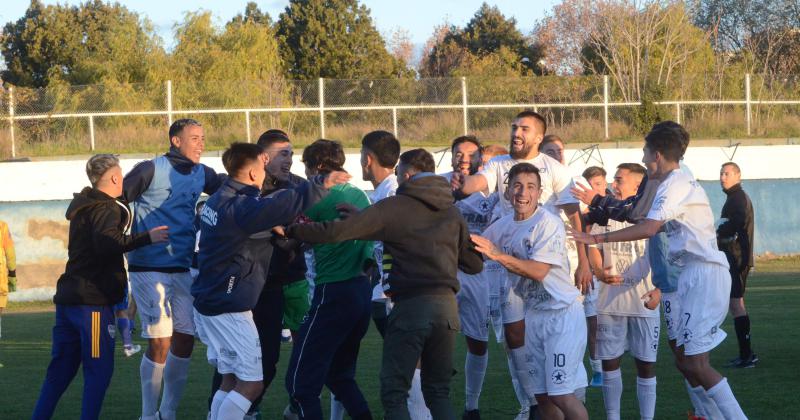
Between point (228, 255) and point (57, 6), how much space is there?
150 feet

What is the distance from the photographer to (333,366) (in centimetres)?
693

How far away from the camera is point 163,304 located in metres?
8.01

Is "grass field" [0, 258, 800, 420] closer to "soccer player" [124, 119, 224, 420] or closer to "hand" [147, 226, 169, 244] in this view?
"soccer player" [124, 119, 224, 420]

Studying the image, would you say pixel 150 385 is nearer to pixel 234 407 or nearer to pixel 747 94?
pixel 234 407

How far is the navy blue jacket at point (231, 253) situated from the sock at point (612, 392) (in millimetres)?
2834

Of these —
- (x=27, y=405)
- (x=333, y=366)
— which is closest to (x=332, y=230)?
(x=333, y=366)

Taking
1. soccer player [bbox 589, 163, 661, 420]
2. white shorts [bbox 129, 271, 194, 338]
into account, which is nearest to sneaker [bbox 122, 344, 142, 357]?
white shorts [bbox 129, 271, 194, 338]

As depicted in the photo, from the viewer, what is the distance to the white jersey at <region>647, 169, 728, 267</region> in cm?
683

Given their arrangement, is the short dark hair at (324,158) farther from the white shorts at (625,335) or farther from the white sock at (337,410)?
the white shorts at (625,335)

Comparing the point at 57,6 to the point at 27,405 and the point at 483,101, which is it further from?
the point at 27,405

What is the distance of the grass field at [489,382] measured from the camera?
8.56 metres

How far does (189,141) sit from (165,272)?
110cm

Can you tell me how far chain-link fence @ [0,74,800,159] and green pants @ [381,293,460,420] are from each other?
21894 millimetres

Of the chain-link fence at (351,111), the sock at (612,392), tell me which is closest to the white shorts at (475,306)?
the sock at (612,392)
